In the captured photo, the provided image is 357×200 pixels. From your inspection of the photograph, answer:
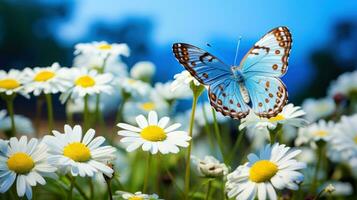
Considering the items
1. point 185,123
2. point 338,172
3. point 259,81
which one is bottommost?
point 338,172

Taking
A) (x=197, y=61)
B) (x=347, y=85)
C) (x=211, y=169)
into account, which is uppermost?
(x=197, y=61)

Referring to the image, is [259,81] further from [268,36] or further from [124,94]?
[124,94]

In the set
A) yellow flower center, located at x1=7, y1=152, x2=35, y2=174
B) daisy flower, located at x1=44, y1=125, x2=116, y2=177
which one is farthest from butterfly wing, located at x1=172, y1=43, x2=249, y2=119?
yellow flower center, located at x1=7, y1=152, x2=35, y2=174

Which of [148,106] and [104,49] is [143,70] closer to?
[148,106]

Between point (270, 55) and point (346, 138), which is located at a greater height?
point (270, 55)

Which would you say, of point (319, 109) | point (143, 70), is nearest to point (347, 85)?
point (319, 109)

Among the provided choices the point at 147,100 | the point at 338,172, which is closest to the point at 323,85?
the point at 338,172

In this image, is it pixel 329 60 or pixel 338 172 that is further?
pixel 329 60

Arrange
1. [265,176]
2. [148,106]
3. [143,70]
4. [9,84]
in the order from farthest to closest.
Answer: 1. [143,70]
2. [148,106]
3. [9,84]
4. [265,176]
